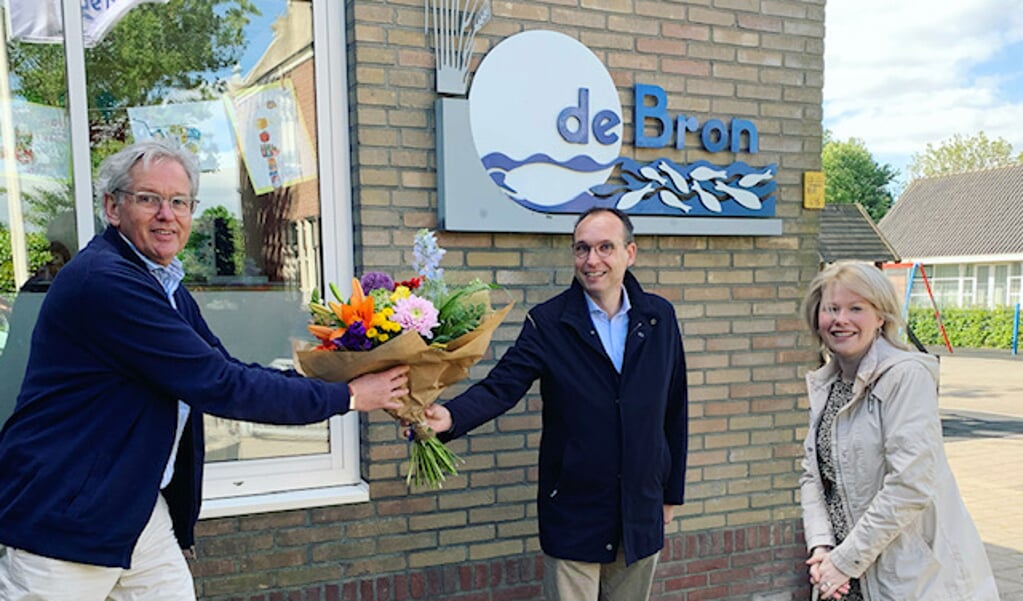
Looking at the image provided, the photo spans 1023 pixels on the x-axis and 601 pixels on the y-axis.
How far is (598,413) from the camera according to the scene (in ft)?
8.43

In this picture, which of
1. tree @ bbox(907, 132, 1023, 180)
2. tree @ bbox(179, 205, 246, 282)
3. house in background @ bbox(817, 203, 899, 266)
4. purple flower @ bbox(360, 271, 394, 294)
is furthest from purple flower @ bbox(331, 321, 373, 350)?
tree @ bbox(907, 132, 1023, 180)

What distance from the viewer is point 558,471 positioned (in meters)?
2.64

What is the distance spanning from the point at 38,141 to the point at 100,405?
169 cm

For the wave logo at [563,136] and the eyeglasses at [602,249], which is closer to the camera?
the eyeglasses at [602,249]

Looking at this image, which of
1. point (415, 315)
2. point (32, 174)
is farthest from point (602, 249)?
point (32, 174)

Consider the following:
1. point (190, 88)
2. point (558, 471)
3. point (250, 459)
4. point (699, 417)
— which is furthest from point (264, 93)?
point (699, 417)

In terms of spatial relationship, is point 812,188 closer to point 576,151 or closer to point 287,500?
point 576,151

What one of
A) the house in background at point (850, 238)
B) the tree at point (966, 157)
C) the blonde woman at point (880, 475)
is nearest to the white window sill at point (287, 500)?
the blonde woman at point (880, 475)

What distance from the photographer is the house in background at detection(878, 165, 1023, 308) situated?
30422mm

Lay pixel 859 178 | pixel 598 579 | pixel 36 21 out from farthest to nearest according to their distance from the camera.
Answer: pixel 859 178, pixel 36 21, pixel 598 579

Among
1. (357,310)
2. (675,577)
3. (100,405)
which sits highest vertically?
(357,310)

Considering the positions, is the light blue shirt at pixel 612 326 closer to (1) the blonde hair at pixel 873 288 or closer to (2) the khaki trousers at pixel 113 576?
(1) the blonde hair at pixel 873 288

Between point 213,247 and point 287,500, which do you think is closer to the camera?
point 287,500

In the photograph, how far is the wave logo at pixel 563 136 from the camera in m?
3.37
